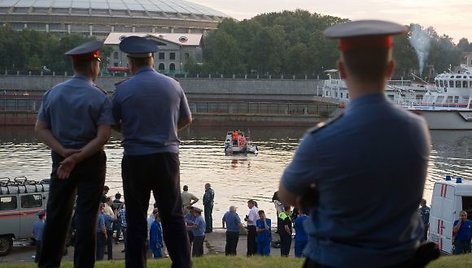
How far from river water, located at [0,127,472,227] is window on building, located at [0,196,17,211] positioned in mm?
8227

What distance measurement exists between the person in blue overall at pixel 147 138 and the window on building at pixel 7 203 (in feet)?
40.9

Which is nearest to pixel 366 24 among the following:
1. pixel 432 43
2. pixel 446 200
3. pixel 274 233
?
pixel 446 200

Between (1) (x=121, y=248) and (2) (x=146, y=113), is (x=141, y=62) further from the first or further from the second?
(1) (x=121, y=248)

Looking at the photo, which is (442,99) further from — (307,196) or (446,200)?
(307,196)

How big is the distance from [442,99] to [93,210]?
238 ft

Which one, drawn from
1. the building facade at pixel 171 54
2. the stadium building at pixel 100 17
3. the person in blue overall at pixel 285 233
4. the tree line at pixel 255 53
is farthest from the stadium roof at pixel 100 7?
the person in blue overall at pixel 285 233

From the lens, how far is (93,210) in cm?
628

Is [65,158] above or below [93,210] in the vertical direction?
above

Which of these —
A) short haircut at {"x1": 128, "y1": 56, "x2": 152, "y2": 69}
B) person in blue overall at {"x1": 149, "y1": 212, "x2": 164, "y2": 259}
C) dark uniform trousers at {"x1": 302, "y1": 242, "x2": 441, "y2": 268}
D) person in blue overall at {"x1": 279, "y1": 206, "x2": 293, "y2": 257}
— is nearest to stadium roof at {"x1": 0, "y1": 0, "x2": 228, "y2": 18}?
person in blue overall at {"x1": 279, "y1": 206, "x2": 293, "y2": 257}

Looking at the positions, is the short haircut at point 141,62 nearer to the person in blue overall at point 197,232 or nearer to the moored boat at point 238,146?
the person in blue overall at point 197,232

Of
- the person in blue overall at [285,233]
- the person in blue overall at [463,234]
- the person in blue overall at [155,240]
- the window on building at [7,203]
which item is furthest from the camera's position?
the window on building at [7,203]

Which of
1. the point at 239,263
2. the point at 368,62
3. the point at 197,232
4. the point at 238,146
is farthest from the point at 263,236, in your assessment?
the point at 238,146

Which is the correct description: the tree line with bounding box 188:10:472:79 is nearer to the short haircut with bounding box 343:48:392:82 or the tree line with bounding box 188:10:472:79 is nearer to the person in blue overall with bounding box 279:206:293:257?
the person in blue overall with bounding box 279:206:293:257

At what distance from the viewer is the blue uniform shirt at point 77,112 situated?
20.1 ft
